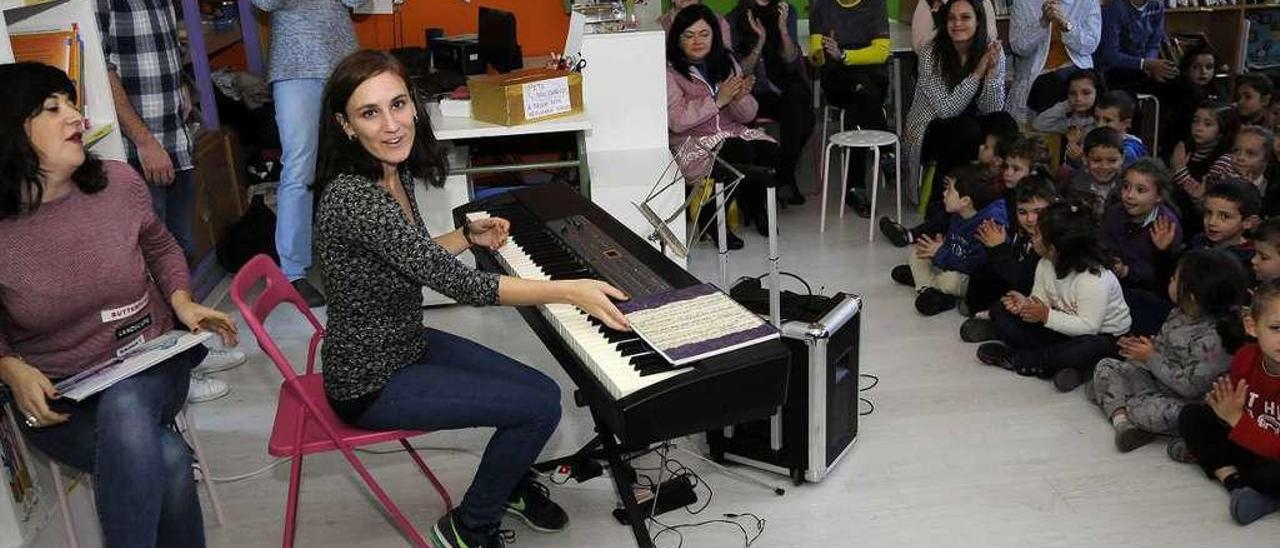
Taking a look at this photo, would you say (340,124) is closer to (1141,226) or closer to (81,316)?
(81,316)

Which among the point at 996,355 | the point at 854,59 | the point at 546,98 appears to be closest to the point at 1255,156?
the point at 996,355

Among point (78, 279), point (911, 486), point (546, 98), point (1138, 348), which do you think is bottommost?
point (911, 486)

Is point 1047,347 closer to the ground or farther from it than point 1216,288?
closer to the ground

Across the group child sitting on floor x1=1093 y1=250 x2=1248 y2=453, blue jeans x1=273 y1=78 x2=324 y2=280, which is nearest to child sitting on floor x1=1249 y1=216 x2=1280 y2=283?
child sitting on floor x1=1093 y1=250 x2=1248 y2=453

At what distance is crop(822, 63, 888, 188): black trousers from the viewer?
204 inches

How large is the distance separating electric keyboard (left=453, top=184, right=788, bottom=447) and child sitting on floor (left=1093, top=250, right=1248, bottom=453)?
1.36 m

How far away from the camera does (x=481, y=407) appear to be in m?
2.17

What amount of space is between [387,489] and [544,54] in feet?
11.4

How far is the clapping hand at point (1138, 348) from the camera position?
295cm

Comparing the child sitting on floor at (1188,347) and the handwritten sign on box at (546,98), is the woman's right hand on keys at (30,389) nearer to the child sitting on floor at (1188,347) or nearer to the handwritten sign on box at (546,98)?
the handwritten sign on box at (546,98)

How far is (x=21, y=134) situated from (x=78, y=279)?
29 centimetres

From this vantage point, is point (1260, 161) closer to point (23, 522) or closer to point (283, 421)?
point (283, 421)

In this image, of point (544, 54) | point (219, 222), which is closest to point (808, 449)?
point (219, 222)

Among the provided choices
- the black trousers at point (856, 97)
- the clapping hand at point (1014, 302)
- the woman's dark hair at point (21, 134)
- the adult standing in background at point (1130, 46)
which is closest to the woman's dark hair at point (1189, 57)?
the adult standing in background at point (1130, 46)
